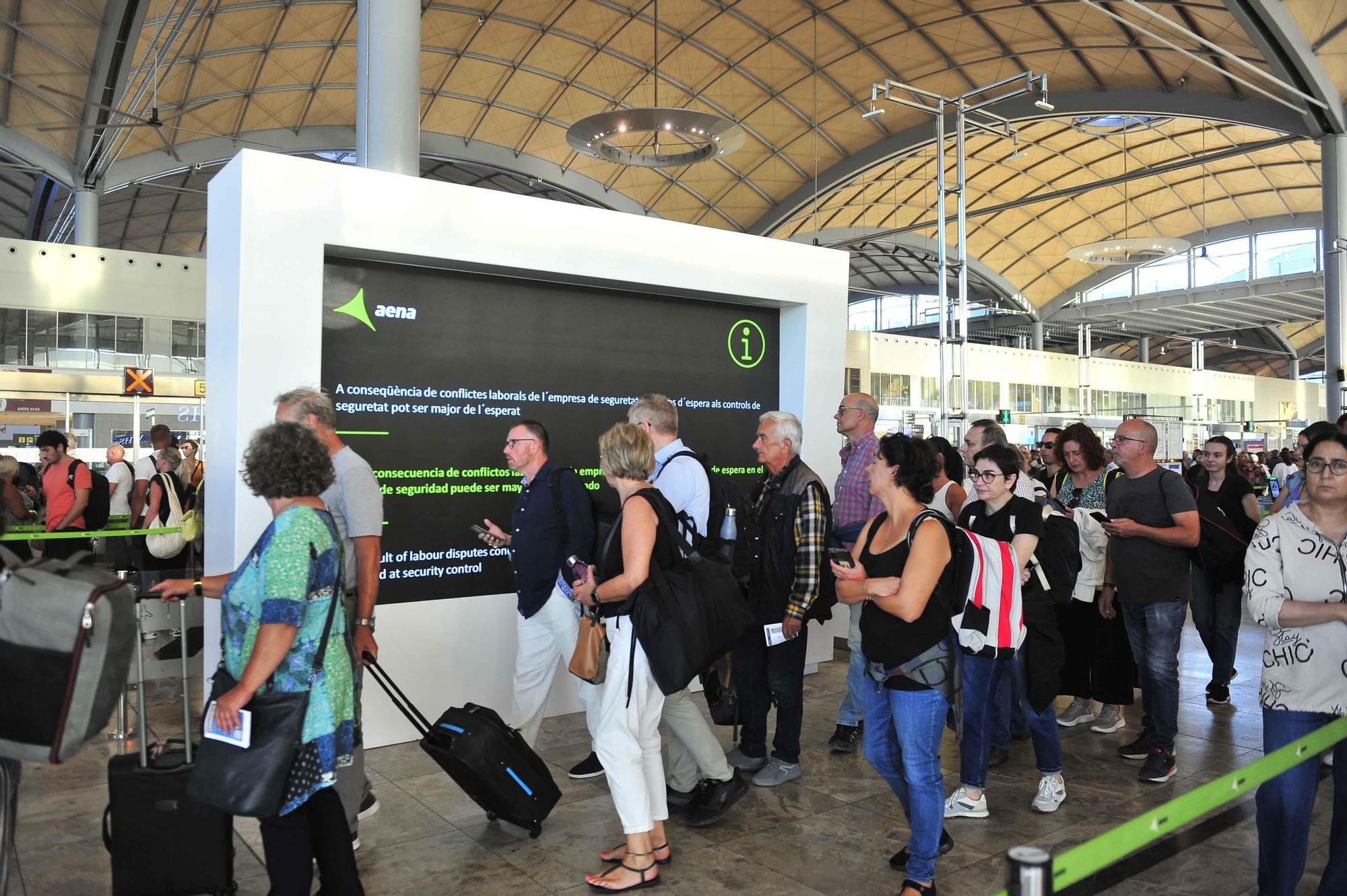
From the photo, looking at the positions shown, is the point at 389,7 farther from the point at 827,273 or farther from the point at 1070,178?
the point at 1070,178

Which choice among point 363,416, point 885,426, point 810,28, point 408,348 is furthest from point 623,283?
point 885,426

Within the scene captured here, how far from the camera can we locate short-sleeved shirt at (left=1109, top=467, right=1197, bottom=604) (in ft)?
14.9

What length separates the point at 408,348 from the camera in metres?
5.21

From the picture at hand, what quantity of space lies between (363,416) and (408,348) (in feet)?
1.50

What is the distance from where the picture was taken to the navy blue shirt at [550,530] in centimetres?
425

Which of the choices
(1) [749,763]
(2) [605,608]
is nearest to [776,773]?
(1) [749,763]

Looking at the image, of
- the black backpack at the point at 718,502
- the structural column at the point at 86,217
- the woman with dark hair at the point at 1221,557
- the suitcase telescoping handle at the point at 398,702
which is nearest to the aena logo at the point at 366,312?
the black backpack at the point at 718,502

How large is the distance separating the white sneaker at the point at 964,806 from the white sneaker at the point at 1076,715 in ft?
5.68

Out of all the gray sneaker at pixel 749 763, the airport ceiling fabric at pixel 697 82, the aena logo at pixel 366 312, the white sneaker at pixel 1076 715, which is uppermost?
the airport ceiling fabric at pixel 697 82

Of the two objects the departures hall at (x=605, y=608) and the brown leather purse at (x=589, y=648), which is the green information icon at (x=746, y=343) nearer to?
the departures hall at (x=605, y=608)

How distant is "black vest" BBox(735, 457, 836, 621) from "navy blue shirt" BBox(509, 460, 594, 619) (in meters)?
0.76

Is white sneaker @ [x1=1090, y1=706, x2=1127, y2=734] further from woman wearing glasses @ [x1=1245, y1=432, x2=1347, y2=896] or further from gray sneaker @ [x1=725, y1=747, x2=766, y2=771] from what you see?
woman wearing glasses @ [x1=1245, y1=432, x2=1347, y2=896]

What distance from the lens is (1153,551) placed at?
15.0 feet

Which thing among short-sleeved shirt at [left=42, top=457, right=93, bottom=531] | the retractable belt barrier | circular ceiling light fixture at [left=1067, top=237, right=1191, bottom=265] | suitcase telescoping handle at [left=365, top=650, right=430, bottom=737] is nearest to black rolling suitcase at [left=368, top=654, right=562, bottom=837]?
suitcase telescoping handle at [left=365, top=650, right=430, bottom=737]
